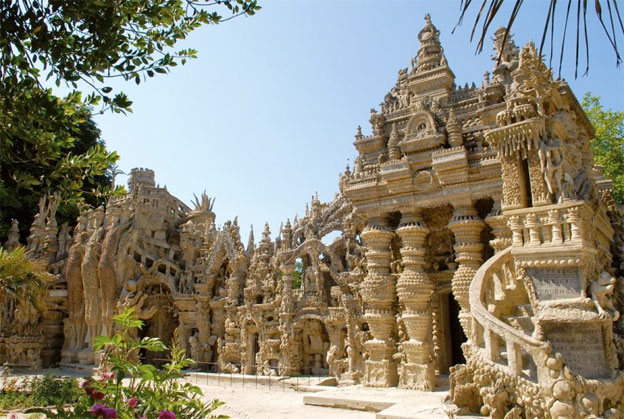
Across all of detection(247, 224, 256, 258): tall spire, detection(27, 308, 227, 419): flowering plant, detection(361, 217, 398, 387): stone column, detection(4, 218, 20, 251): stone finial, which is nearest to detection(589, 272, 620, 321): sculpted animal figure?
detection(27, 308, 227, 419): flowering plant

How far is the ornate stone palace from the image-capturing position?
6.86m

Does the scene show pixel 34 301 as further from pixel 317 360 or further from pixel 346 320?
pixel 317 360

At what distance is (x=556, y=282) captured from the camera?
23.0ft

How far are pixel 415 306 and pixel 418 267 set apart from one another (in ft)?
3.06

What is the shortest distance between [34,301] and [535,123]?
894 cm

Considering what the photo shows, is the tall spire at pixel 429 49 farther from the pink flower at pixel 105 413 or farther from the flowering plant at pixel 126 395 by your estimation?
the pink flower at pixel 105 413

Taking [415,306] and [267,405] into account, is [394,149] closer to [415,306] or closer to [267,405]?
[415,306]

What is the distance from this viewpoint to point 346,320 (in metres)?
14.2

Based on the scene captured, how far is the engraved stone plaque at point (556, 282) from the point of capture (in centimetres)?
690

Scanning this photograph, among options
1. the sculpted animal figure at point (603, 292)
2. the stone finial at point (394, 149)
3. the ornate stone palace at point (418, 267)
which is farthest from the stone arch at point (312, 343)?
the sculpted animal figure at point (603, 292)

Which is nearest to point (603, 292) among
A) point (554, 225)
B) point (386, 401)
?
point (554, 225)

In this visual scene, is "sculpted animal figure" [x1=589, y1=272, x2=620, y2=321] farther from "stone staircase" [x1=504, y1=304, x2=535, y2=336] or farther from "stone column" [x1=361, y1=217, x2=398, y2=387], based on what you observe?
"stone column" [x1=361, y1=217, x2=398, y2=387]

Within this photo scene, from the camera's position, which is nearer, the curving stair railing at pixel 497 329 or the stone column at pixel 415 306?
the curving stair railing at pixel 497 329

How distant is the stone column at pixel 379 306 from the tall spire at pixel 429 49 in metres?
5.19
